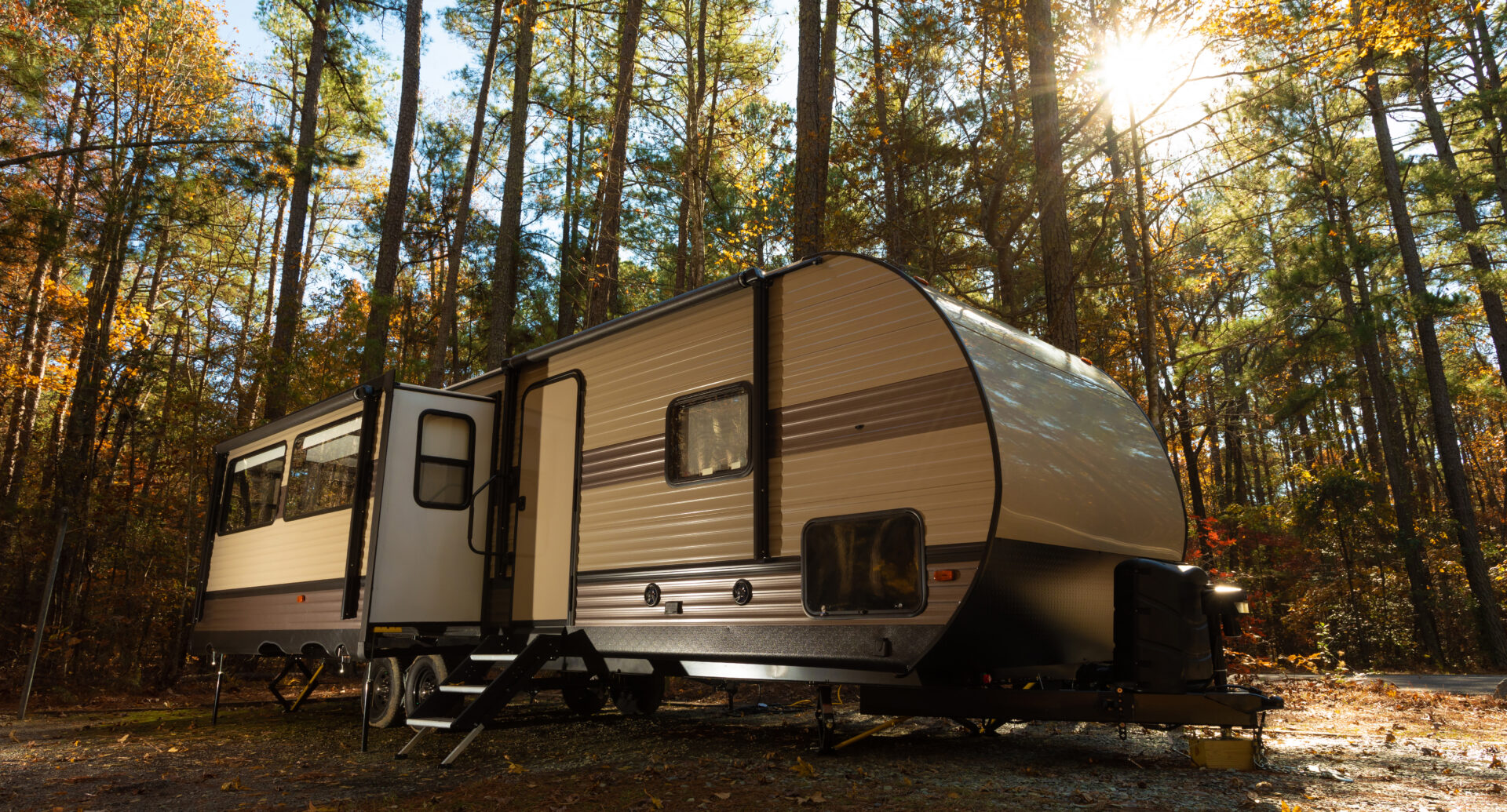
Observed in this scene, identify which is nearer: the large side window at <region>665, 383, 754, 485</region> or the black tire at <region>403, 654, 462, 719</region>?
the large side window at <region>665, 383, 754, 485</region>

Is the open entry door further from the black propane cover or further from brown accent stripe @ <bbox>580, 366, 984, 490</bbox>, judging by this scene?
the black propane cover

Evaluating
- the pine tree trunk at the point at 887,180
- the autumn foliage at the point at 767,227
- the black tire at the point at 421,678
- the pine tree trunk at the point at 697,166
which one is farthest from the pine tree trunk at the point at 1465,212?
the black tire at the point at 421,678

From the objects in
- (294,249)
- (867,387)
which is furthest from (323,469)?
(294,249)

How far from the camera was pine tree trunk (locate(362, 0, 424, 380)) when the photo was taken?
13.8 meters

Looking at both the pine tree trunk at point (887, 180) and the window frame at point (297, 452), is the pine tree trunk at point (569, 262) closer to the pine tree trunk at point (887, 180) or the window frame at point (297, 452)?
the pine tree trunk at point (887, 180)

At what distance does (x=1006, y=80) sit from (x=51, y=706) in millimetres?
14262

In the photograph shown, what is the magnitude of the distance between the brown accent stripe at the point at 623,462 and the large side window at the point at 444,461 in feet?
4.65

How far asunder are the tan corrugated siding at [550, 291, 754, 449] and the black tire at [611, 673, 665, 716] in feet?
8.70

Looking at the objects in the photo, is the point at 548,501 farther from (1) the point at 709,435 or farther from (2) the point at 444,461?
(1) the point at 709,435

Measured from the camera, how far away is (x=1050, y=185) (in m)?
8.81

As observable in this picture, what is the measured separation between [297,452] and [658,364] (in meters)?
4.47

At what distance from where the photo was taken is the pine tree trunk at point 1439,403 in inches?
583

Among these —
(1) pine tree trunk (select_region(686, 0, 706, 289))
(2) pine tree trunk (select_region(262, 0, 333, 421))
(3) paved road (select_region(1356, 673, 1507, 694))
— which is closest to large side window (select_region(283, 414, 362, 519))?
(2) pine tree trunk (select_region(262, 0, 333, 421))

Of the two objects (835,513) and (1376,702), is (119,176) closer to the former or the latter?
(835,513)
